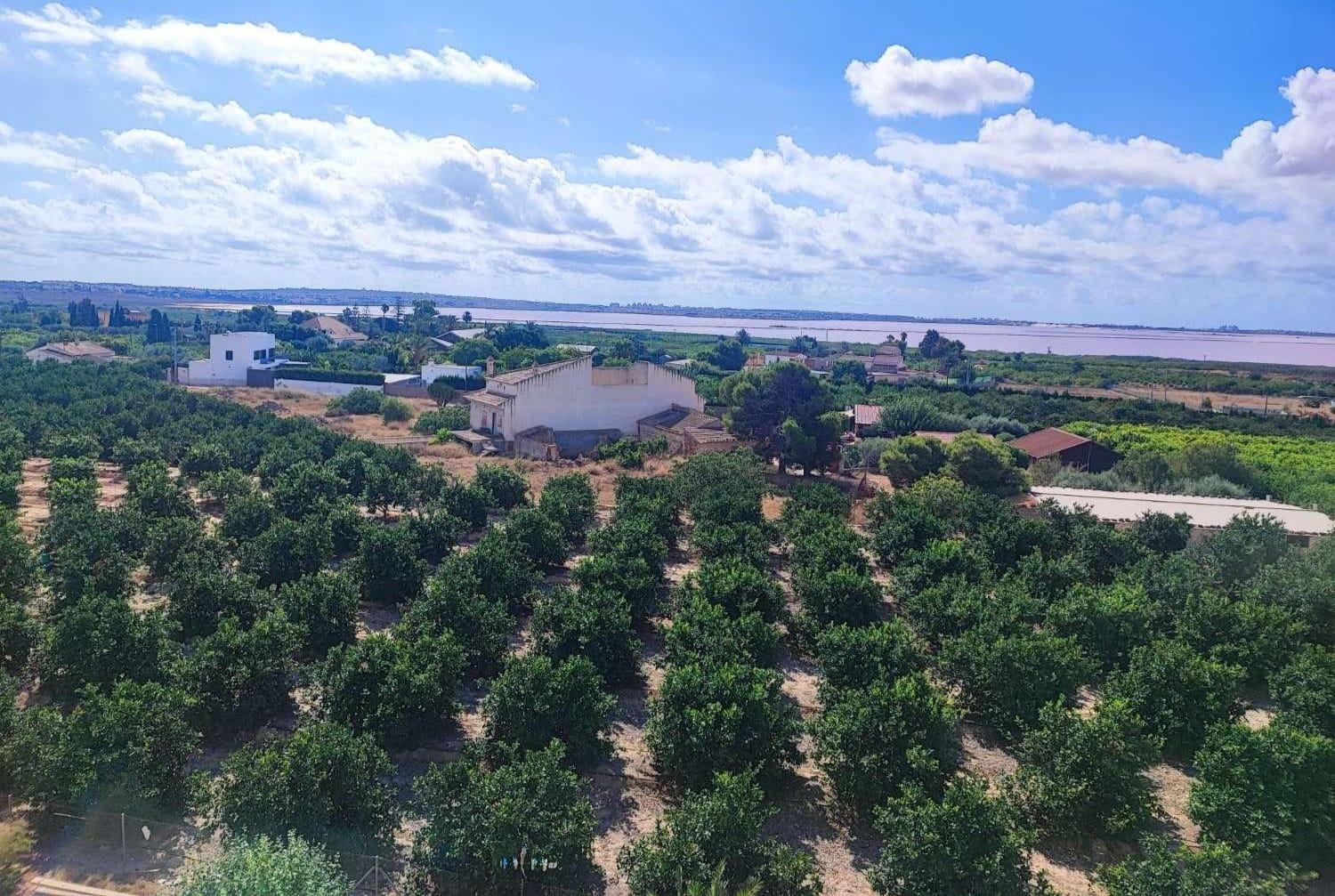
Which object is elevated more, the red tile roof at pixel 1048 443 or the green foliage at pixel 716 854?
the red tile roof at pixel 1048 443

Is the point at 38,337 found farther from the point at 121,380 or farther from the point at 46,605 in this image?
the point at 46,605

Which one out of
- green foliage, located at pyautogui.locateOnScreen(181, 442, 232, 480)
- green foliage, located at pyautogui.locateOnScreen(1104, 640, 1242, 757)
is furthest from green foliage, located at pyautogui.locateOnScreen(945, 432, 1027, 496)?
green foliage, located at pyautogui.locateOnScreen(181, 442, 232, 480)

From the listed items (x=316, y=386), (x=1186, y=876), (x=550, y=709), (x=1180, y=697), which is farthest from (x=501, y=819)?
(x=316, y=386)

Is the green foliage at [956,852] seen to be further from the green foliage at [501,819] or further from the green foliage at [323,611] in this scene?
the green foliage at [323,611]

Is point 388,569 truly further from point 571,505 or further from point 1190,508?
point 1190,508

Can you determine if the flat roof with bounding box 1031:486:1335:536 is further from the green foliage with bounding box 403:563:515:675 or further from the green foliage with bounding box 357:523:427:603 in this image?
the green foliage with bounding box 357:523:427:603

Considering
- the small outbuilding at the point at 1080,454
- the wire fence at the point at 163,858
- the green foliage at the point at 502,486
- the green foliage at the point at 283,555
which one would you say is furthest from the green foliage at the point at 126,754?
the small outbuilding at the point at 1080,454

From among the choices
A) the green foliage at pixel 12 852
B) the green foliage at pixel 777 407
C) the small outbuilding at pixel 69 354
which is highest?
the green foliage at pixel 777 407
